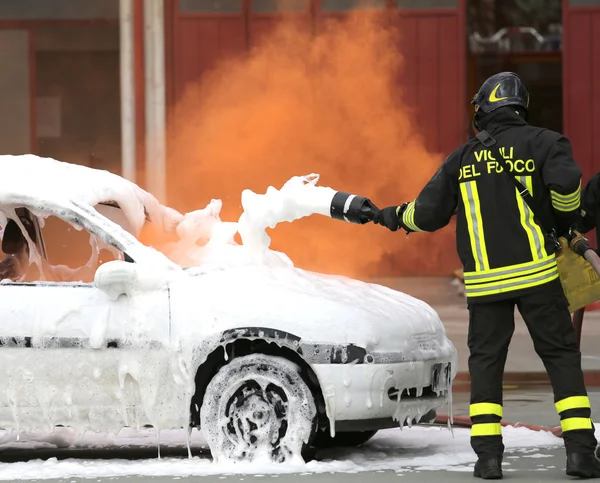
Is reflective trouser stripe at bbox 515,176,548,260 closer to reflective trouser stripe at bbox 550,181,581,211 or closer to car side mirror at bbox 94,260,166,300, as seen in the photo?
reflective trouser stripe at bbox 550,181,581,211

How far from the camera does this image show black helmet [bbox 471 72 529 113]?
23.1 feet

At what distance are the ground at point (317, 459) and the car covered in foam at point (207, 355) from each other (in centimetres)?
21

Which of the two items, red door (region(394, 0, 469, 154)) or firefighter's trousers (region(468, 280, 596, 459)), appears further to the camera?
red door (region(394, 0, 469, 154))

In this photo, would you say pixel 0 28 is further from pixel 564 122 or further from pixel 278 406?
pixel 278 406

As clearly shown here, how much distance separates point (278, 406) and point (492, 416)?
1056 millimetres

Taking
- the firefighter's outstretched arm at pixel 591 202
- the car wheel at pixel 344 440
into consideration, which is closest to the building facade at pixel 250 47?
the car wheel at pixel 344 440

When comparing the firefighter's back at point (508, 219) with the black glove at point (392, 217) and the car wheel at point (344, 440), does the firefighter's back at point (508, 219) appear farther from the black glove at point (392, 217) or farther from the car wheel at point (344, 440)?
the car wheel at point (344, 440)

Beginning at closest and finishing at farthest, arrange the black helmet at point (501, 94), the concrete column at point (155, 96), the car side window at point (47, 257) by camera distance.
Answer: the black helmet at point (501, 94), the car side window at point (47, 257), the concrete column at point (155, 96)

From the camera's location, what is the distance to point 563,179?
6.71 metres

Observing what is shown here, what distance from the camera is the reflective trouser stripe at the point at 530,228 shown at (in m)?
6.86

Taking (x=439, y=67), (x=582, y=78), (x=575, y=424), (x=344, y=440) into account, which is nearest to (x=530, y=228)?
(x=575, y=424)

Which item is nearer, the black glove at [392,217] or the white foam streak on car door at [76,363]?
the white foam streak on car door at [76,363]

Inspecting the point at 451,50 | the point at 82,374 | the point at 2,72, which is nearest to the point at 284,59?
the point at 451,50

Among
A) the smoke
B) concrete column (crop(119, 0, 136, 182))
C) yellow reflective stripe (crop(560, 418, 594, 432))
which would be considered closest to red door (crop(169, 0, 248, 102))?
the smoke
